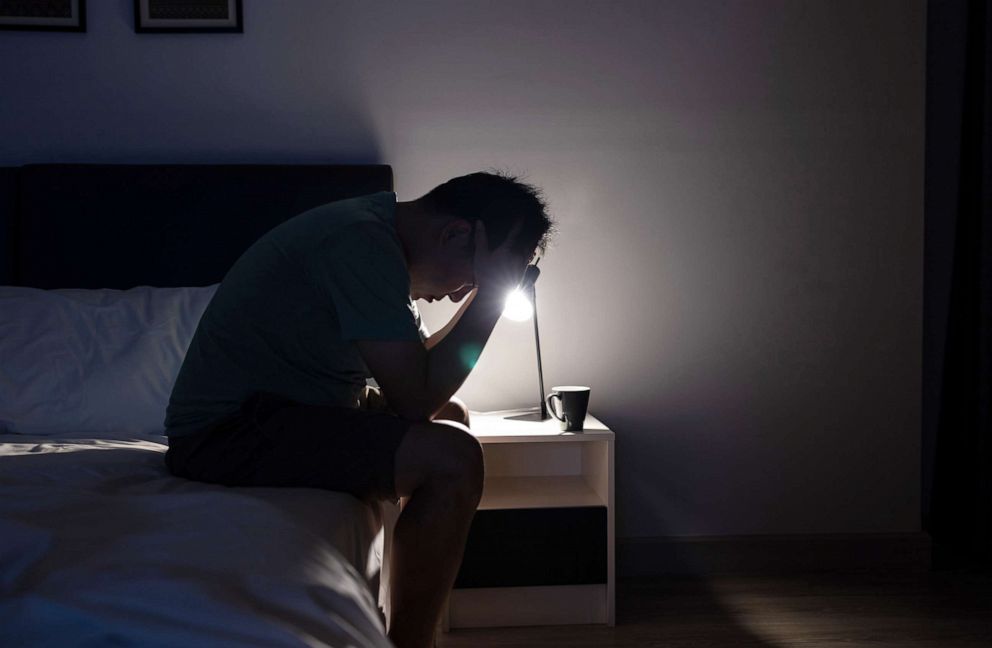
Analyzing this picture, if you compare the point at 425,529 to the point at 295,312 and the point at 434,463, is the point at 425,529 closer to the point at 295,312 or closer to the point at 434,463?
the point at 434,463

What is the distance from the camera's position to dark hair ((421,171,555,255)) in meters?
1.65

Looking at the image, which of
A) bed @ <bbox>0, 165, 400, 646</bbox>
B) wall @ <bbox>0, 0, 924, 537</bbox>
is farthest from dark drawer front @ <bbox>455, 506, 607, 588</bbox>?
bed @ <bbox>0, 165, 400, 646</bbox>

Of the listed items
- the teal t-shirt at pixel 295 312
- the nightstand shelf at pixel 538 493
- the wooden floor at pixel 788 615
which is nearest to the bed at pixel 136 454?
the teal t-shirt at pixel 295 312

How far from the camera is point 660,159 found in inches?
101

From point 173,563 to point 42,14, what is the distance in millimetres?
2182

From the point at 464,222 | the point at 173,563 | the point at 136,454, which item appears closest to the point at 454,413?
the point at 464,222

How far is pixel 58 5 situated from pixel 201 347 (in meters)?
1.50

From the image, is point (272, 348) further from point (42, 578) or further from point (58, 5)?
point (58, 5)

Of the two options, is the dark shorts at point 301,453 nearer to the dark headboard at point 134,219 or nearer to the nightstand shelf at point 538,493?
the nightstand shelf at point 538,493

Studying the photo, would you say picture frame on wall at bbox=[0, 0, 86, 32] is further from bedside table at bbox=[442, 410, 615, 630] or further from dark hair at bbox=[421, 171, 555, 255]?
bedside table at bbox=[442, 410, 615, 630]

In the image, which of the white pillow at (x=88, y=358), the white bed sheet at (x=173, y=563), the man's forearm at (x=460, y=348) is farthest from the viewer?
the white pillow at (x=88, y=358)

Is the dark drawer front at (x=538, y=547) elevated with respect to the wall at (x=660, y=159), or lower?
lower

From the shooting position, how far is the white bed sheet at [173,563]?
754 millimetres

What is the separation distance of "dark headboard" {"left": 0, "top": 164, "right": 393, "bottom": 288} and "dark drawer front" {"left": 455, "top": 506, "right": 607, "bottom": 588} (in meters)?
1.02
